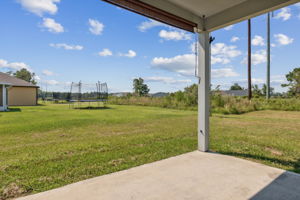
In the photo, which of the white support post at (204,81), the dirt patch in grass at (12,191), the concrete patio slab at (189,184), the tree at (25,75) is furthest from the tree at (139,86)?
the dirt patch in grass at (12,191)

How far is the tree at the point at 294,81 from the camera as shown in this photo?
55.4 ft

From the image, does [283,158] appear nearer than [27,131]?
Yes

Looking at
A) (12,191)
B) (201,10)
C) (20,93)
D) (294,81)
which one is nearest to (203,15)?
(201,10)

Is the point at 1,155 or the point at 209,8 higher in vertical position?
the point at 209,8

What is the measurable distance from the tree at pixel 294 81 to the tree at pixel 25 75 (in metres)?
37.5

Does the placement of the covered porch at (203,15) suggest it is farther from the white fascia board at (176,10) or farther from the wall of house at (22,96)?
the wall of house at (22,96)

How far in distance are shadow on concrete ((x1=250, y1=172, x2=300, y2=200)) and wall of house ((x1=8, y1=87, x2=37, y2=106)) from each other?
1693cm

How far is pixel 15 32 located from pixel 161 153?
7.23 meters

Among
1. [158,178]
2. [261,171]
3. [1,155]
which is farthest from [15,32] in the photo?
[261,171]

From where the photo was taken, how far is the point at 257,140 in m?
3.55

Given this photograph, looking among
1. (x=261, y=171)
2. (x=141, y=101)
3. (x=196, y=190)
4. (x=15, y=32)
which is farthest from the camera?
(x=141, y=101)

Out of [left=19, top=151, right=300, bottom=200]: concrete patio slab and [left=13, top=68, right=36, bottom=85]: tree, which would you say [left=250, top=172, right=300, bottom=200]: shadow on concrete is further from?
[left=13, top=68, right=36, bottom=85]: tree

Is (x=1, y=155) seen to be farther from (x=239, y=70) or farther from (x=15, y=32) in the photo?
(x=239, y=70)

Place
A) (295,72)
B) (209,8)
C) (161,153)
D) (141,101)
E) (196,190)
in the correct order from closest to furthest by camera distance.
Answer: (196,190) < (209,8) < (161,153) < (141,101) < (295,72)
